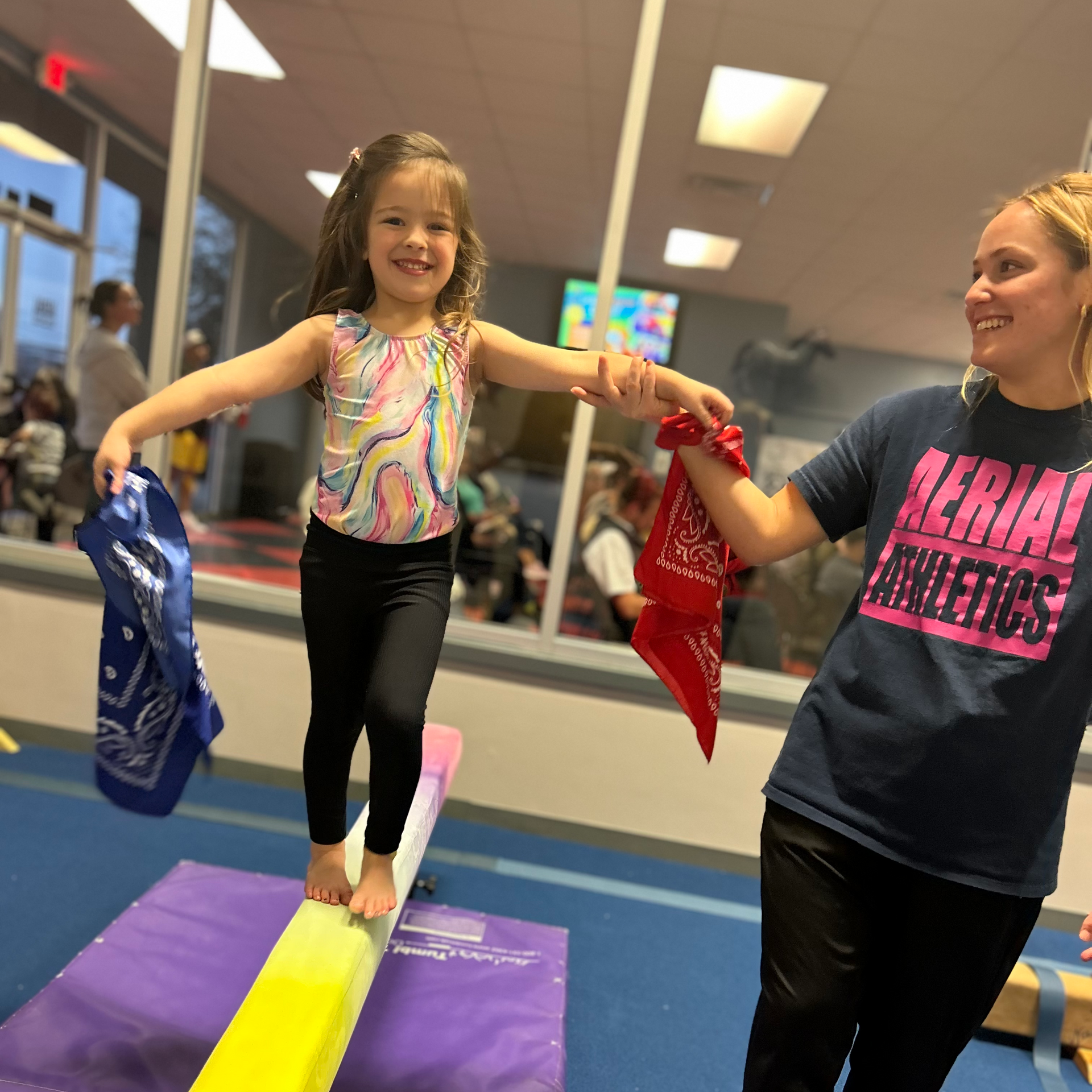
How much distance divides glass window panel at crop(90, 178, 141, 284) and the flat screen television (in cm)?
188

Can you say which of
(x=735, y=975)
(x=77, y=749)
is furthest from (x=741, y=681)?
(x=77, y=749)

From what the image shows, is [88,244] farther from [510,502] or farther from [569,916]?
[569,916]

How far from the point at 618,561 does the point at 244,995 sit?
1.97 m

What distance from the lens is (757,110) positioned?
3.50 metres

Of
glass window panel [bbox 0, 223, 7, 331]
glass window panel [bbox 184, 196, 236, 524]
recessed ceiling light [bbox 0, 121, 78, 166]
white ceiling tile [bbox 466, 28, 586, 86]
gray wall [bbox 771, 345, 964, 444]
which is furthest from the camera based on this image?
glass window panel [bbox 0, 223, 7, 331]

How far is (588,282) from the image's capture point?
350 centimetres

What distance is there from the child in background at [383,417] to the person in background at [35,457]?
2859 mm

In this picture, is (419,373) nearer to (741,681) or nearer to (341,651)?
(341,651)

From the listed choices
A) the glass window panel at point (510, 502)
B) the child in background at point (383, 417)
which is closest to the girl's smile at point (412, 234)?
the child in background at point (383, 417)

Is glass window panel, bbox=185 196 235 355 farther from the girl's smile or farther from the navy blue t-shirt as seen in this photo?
the navy blue t-shirt

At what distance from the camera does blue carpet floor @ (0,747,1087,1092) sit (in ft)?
6.63

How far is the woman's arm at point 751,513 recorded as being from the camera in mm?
1358

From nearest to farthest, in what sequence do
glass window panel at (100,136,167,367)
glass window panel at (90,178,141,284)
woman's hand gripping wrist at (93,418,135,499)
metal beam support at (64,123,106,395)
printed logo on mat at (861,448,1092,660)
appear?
1. printed logo on mat at (861,448,1092,660)
2. woman's hand gripping wrist at (93,418,135,499)
3. glass window panel at (100,136,167,367)
4. glass window panel at (90,178,141,284)
5. metal beam support at (64,123,106,395)

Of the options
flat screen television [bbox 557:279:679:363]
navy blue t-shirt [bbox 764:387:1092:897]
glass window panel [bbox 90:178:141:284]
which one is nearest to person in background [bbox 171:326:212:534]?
glass window panel [bbox 90:178:141:284]
